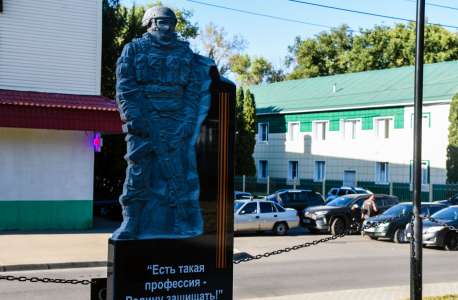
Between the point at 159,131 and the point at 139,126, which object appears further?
the point at 159,131

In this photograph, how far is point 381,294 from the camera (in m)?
10.4

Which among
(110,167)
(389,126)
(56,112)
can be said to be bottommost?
(110,167)

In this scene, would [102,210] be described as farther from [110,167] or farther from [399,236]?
[399,236]

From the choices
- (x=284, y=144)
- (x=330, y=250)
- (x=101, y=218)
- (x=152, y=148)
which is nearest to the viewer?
(x=152, y=148)

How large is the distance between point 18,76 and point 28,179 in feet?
12.0

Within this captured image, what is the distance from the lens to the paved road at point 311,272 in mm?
11086

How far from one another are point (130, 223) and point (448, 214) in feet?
49.2

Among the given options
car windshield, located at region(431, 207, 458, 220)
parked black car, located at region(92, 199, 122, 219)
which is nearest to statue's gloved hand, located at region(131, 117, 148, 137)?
car windshield, located at region(431, 207, 458, 220)

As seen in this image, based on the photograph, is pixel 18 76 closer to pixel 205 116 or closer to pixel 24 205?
pixel 24 205

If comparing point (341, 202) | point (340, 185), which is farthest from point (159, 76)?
point (340, 185)

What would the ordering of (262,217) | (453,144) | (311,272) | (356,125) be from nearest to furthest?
1. (311,272)
2. (262,217)
3. (453,144)
4. (356,125)

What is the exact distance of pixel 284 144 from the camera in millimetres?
41719

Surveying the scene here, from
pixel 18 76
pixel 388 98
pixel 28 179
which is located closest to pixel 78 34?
pixel 18 76

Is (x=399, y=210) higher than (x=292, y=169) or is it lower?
lower
